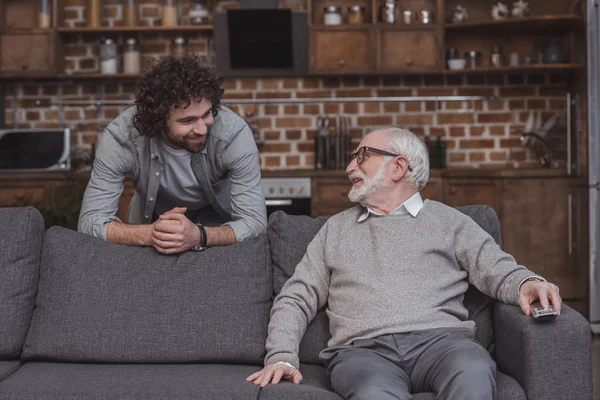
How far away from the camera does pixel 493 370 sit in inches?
81.7

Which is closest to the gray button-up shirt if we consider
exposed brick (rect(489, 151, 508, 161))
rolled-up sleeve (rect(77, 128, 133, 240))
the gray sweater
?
rolled-up sleeve (rect(77, 128, 133, 240))

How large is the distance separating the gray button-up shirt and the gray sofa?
0.18 meters

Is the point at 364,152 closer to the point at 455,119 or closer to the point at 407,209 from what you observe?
the point at 407,209

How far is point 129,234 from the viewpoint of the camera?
8.61ft

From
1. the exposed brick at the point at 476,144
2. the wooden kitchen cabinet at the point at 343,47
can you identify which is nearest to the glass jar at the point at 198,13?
the wooden kitchen cabinet at the point at 343,47

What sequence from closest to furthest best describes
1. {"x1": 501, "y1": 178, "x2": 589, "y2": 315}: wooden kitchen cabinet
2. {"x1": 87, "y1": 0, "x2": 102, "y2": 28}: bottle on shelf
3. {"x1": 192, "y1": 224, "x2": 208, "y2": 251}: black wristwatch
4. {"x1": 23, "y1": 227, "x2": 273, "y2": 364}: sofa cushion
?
{"x1": 23, "y1": 227, "x2": 273, "y2": 364}: sofa cushion, {"x1": 192, "y1": 224, "x2": 208, "y2": 251}: black wristwatch, {"x1": 501, "y1": 178, "x2": 589, "y2": 315}: wooden kitchen cabinet, {"x1": 87, "y1": 0, "x2": 102, "y2": 28}: bottle on shelf

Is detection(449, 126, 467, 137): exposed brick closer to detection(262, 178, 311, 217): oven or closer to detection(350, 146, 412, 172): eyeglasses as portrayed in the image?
detection(262, 178, 311, 217): oven

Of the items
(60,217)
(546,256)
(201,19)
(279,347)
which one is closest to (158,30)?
(201,19)

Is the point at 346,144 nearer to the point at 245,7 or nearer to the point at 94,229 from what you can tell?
the point at 245,7

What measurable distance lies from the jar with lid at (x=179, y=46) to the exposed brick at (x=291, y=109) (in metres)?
0.79

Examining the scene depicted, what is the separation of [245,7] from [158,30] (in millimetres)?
629

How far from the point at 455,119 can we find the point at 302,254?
3424 mm

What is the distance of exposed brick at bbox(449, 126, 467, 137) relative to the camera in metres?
5.71

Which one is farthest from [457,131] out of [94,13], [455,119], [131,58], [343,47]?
[94,13]
